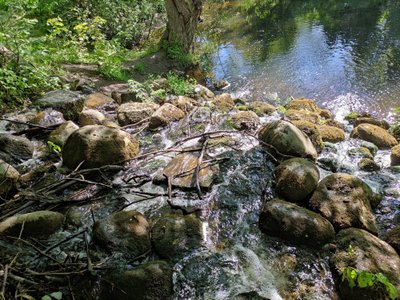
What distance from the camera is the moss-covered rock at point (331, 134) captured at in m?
7.09

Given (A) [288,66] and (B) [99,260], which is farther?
(A) [288,66]

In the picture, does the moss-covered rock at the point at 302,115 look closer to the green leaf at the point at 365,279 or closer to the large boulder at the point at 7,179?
the green leaf at the point at 365,279

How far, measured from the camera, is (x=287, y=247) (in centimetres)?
401

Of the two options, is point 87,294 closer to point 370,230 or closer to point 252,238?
point 252,238

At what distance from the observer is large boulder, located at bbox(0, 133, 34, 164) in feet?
17.3

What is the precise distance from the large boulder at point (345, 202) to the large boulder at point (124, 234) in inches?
92.2

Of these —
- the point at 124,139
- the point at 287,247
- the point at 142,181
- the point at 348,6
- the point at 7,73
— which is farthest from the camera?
the point at 348,6

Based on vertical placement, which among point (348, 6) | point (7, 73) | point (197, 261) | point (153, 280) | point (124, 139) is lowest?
point (348, 6)

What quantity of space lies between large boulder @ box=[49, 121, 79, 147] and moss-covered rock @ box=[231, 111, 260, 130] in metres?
3.29

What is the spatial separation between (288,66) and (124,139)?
839 cm

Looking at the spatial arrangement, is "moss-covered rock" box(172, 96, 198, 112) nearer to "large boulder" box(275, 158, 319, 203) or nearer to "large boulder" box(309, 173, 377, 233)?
"large boulder" box(275, 158, 319, 203)

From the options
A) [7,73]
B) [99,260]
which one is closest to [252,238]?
[99,260]

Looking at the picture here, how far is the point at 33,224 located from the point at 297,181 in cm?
349

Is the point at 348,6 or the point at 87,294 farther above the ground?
the point at 87,294
